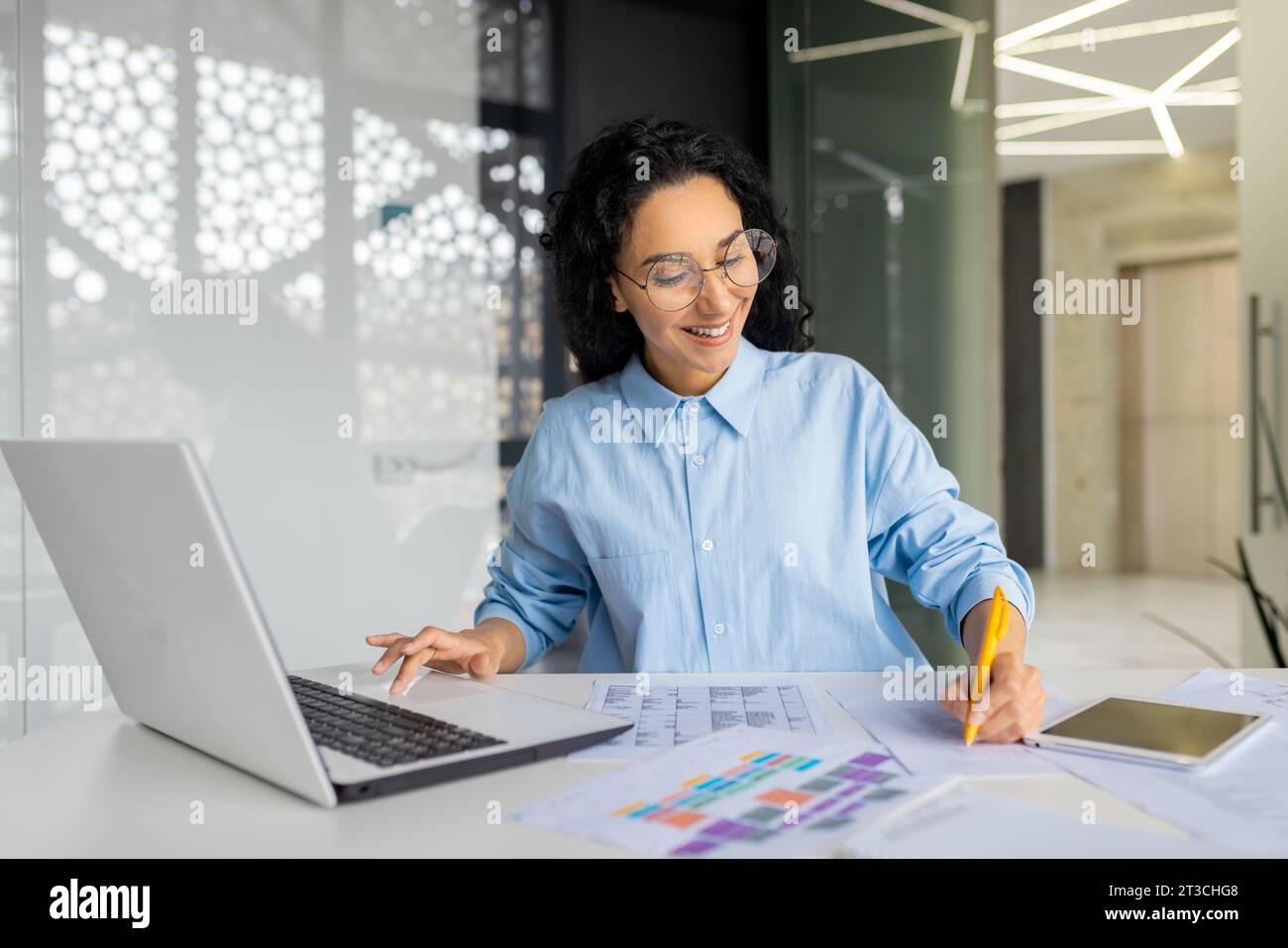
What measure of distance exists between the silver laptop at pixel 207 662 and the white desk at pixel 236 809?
0.07ft

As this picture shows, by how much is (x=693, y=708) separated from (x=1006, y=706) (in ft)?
1.02

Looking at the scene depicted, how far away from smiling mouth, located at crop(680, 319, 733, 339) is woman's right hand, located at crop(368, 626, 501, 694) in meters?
0.50

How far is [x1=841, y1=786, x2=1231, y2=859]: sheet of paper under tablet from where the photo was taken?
68 centimetres

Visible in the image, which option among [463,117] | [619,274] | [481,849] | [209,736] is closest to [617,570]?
[619,274]

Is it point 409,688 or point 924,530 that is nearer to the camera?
point 409,688

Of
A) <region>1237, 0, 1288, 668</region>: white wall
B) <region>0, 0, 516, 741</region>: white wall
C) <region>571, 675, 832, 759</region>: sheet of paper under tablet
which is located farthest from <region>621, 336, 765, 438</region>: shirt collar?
<region>1237, 0, 1288, 668</region>: white wall

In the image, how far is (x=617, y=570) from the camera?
4.97 ft

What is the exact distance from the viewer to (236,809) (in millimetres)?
799

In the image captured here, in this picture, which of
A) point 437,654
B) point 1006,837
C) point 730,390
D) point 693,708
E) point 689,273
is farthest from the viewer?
point 730,390

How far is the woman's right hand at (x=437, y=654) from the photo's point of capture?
1.14m
